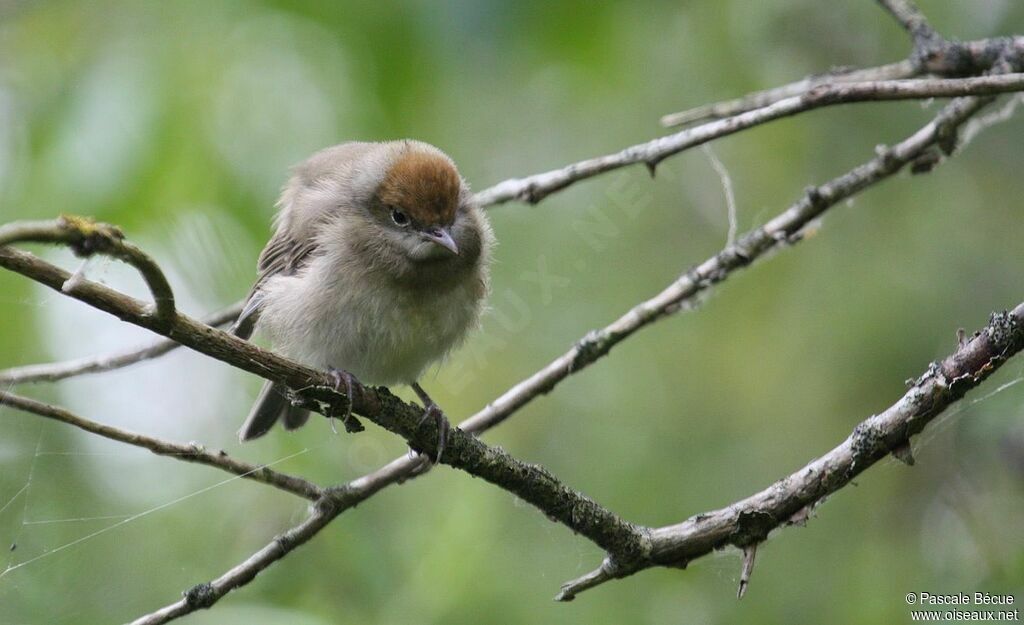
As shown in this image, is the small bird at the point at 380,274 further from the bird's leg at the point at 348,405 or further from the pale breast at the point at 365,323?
the bird's leg at the point at 348,405

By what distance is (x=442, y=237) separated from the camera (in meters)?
4.10

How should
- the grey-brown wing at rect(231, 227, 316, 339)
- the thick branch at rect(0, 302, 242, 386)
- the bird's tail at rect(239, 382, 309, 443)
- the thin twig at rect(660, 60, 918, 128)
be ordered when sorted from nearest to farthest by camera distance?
the thick branch at rect(0, 302, 242, 386) → the thin twig at rect(660, 60, 918, 128) → the grey-brown wing at rect(231, 227, 316, 339) → the bird's tail at rect(239, 382, 309, 443)

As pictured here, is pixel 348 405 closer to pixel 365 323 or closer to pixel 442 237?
pixel 365 323

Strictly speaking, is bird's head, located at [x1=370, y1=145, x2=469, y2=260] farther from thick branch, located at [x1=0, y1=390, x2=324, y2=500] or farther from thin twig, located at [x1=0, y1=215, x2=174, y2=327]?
thin twig, located at [x1=0, y1=215, x2=174, y2=327]

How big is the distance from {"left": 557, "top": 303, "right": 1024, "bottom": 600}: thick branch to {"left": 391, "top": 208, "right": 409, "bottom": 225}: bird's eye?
68.4 inches

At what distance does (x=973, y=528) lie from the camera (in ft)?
15.5

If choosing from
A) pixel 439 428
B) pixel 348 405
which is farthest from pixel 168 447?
pixel 439 428

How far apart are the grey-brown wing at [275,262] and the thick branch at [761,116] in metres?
0.78

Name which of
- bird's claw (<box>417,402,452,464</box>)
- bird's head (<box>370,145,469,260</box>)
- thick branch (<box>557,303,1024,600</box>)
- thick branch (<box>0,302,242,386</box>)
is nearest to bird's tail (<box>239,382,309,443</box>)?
thick branch (<box>0,302,242,386</box>)

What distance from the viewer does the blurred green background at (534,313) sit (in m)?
4.26

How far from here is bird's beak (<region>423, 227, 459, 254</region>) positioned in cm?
404

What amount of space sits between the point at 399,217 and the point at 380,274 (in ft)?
1.01

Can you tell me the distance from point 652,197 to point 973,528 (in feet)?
10.6

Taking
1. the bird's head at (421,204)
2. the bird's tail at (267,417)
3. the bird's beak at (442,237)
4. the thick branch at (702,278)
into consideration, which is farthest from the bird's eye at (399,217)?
the bird's tail at (267,417)
